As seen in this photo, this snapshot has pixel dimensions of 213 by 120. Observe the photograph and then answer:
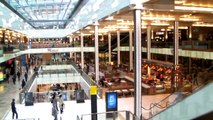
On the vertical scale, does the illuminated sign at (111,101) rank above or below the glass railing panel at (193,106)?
below

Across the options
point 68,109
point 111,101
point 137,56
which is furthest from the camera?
point 68,109

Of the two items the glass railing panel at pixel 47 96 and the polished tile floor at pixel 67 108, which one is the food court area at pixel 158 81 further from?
the glass railing panel at pixel 47 96

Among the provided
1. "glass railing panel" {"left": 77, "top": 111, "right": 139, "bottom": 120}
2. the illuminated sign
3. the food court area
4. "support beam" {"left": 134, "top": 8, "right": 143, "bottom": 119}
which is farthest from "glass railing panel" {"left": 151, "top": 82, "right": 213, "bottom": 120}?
the food court area

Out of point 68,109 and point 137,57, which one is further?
point 68,109

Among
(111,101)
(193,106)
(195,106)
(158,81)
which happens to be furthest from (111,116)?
(158,81)

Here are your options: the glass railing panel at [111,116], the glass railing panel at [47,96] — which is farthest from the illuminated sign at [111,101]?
the glass railing panel at [47,96]

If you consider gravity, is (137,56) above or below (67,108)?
above

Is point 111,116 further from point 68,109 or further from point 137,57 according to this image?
point 68,109

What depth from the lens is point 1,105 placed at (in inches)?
902

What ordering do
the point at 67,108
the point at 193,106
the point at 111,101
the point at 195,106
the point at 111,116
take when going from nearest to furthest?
1. the point at 195,106
2. the point at 193,106
3. the point at 111,116
4. the point at 111,101
5. the point at 67,108

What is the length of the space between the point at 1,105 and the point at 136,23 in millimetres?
13464

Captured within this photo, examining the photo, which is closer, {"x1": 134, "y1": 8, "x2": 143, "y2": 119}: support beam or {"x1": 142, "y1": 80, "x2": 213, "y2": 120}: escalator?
{"x1": 142, "y1": 80, "x2": 213, "y2": 120}: escalator

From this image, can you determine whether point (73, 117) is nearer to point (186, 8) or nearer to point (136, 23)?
point (136, 23)

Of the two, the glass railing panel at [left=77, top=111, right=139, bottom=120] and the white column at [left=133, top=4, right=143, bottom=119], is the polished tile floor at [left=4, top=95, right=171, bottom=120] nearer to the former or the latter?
the glass railing panel at [left=77, top=111, right=139, bottom=120]
